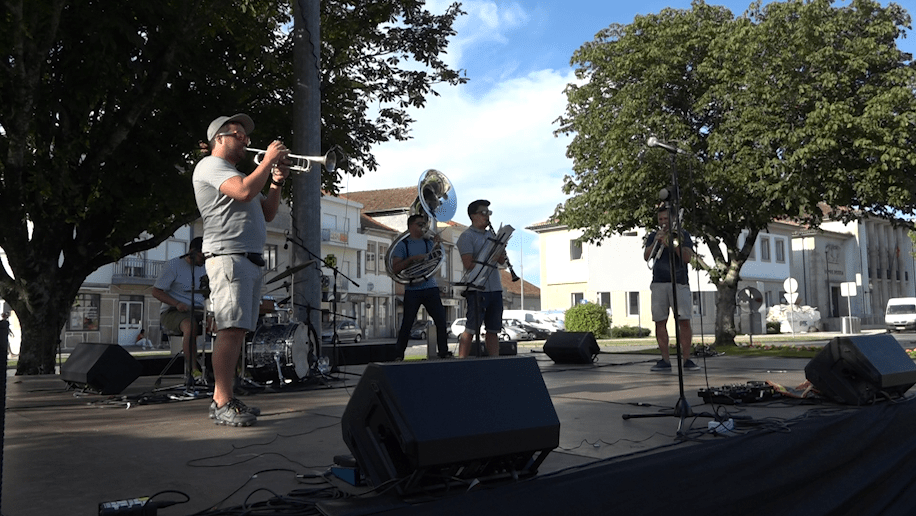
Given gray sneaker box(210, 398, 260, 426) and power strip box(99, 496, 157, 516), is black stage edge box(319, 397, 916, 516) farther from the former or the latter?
gray sneaker box(210, 398, 260, 426)

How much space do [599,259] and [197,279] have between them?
132ft

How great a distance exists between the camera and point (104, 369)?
6.30m

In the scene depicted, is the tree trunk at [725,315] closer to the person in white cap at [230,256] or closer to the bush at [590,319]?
the person in white cap at [230,256]

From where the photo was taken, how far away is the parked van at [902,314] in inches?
1523

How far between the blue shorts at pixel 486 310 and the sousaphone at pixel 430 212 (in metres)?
0.56

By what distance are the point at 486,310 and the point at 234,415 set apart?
365 cm

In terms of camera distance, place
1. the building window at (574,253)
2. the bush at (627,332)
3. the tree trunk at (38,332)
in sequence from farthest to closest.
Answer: the building window at (574,253)
the bush at (627,332)
the tree trunk at (38,332)

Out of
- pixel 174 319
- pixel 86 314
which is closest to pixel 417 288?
pixel 174 319

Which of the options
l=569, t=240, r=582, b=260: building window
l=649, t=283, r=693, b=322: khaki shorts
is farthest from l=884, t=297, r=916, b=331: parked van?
l=649, t=283, r=693, b=322: khaki shorts

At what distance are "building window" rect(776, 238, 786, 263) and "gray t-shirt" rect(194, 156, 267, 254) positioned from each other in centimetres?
5069

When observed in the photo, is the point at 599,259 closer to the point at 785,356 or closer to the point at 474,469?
the point at 785,356

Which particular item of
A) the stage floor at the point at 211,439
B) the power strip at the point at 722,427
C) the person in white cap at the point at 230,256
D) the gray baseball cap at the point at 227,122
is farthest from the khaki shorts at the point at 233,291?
the power strip at the point at 722,427

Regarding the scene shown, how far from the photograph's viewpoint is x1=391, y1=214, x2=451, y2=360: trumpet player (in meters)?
7.83

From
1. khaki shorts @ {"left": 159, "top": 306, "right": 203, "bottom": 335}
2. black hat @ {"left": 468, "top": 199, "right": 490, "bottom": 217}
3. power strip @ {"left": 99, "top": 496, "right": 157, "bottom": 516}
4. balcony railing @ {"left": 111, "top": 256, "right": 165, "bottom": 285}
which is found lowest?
power strip @ {"left": 99, "top": 496, "right": 157, "bottom": 516}
